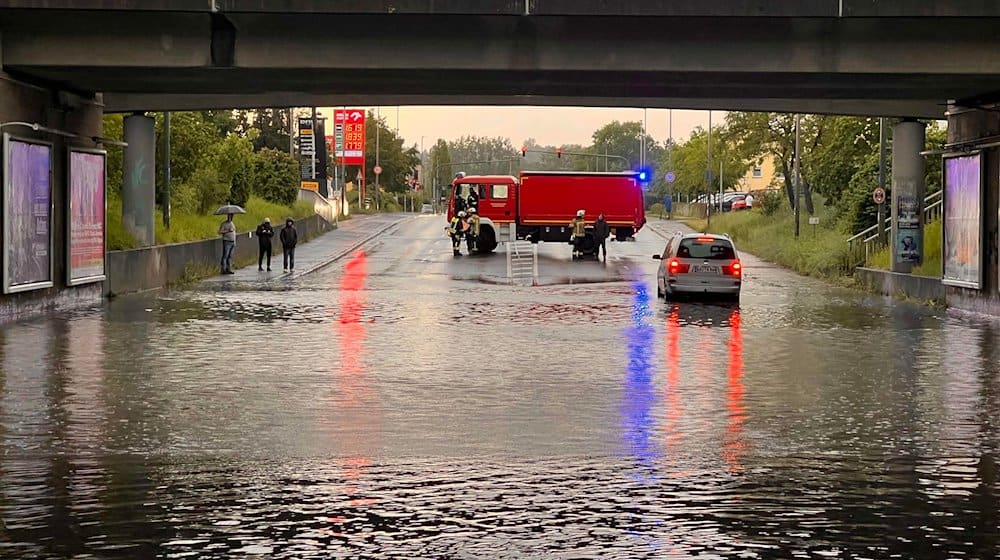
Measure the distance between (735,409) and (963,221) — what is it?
→ 19122mm

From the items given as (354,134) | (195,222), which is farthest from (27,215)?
(354,134)

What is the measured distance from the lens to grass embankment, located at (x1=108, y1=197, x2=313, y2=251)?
39.0 meters

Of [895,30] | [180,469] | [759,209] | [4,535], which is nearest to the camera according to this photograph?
[4,535]

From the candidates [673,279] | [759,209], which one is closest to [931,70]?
[673,279]

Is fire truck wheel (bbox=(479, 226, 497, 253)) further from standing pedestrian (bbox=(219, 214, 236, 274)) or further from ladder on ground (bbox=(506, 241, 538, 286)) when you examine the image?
standing pedestrian (bbox=(219, 214, 236, 274))

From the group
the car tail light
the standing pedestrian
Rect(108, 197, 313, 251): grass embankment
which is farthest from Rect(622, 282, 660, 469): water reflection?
the standing pedestrian

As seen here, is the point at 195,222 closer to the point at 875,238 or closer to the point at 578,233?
the point at 578,233

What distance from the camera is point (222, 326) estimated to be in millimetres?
25859

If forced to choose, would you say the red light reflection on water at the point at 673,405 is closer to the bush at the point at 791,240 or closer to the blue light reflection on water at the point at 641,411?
the blue light reflection on water at the point at 641,411

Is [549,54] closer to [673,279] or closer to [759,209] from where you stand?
[673,279]

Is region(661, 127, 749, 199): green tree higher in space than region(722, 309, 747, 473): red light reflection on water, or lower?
higher

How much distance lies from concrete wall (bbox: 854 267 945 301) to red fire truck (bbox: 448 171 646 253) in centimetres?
2210

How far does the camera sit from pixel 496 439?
1291cm

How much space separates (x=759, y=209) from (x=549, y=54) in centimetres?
5670
